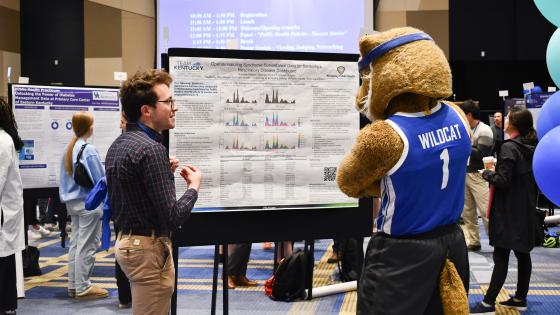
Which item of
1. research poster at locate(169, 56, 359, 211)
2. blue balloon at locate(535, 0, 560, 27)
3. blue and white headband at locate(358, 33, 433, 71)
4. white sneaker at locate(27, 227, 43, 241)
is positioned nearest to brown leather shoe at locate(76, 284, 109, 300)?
research poster at locate(169, 56, 359, 211)

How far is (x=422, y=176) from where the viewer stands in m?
1.97

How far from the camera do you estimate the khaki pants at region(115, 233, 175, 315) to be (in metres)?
2.33

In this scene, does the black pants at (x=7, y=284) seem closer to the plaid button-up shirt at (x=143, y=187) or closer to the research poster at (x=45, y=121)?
the research poster at (x=45, y=121)

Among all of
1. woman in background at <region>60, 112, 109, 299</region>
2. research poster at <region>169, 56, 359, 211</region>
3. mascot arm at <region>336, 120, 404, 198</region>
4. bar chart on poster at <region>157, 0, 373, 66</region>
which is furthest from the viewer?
bar chart on poster at <region>157, 0, 373, 66</region>

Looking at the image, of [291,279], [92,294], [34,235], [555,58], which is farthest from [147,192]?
[34,235]

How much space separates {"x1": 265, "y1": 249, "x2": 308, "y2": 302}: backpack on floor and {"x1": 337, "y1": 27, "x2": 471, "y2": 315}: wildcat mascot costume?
247 cm

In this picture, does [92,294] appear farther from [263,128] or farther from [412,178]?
[412,178]

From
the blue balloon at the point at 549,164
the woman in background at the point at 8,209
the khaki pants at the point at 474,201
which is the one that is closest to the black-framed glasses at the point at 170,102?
the woman in background at the point at 8,209

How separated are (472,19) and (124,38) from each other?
20.3 feet

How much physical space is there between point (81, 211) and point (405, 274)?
3.50 metres

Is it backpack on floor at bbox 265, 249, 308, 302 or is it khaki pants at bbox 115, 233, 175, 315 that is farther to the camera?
backpack on floor at bbox 265, 249, 308, 302

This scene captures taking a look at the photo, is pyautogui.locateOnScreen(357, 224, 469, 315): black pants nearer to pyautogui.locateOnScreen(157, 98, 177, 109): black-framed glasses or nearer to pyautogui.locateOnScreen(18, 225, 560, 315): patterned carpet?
pyautogui.locateOnScreen(157, 98, 177, 109): black-framed glasses

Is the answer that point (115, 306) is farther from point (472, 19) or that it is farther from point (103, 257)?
point (472, 19)

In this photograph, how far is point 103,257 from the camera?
6422 millimetres
